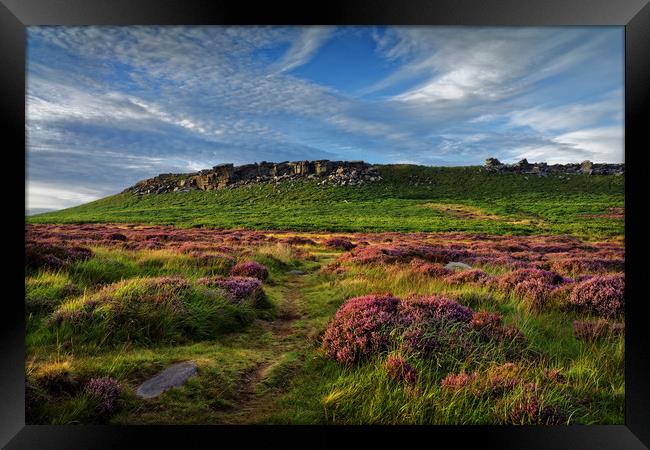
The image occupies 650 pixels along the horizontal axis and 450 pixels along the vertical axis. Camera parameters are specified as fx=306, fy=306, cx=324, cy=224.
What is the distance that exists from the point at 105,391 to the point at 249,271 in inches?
167

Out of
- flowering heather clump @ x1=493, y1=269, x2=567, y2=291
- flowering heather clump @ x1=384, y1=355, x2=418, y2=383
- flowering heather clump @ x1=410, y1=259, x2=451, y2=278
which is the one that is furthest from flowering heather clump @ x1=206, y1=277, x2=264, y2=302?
flowering heather clump @ x1=493, y1=269, x2=567, y2=291

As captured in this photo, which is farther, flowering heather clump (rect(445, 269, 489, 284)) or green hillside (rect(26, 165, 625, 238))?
green hillside (rect(26, 165, 625, 238))

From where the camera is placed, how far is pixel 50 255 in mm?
5812

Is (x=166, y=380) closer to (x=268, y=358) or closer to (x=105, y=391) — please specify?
(x=105, y=391)

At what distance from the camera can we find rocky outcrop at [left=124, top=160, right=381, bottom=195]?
38281mm

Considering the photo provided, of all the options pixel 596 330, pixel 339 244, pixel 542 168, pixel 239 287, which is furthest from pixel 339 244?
pixel 542 168

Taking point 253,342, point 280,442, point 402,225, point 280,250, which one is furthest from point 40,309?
point 402,225

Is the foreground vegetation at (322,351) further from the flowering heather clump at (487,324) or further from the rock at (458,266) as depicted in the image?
the rock at (458,266)

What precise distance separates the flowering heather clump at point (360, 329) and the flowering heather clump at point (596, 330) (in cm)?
238

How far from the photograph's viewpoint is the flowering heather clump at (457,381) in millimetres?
3170

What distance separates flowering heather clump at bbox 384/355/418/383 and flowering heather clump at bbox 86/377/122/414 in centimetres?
278

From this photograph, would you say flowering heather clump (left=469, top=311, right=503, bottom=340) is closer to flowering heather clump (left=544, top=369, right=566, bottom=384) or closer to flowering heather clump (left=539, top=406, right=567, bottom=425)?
flowering heather clump (left=544, top=369, right=566, bottom=384)
